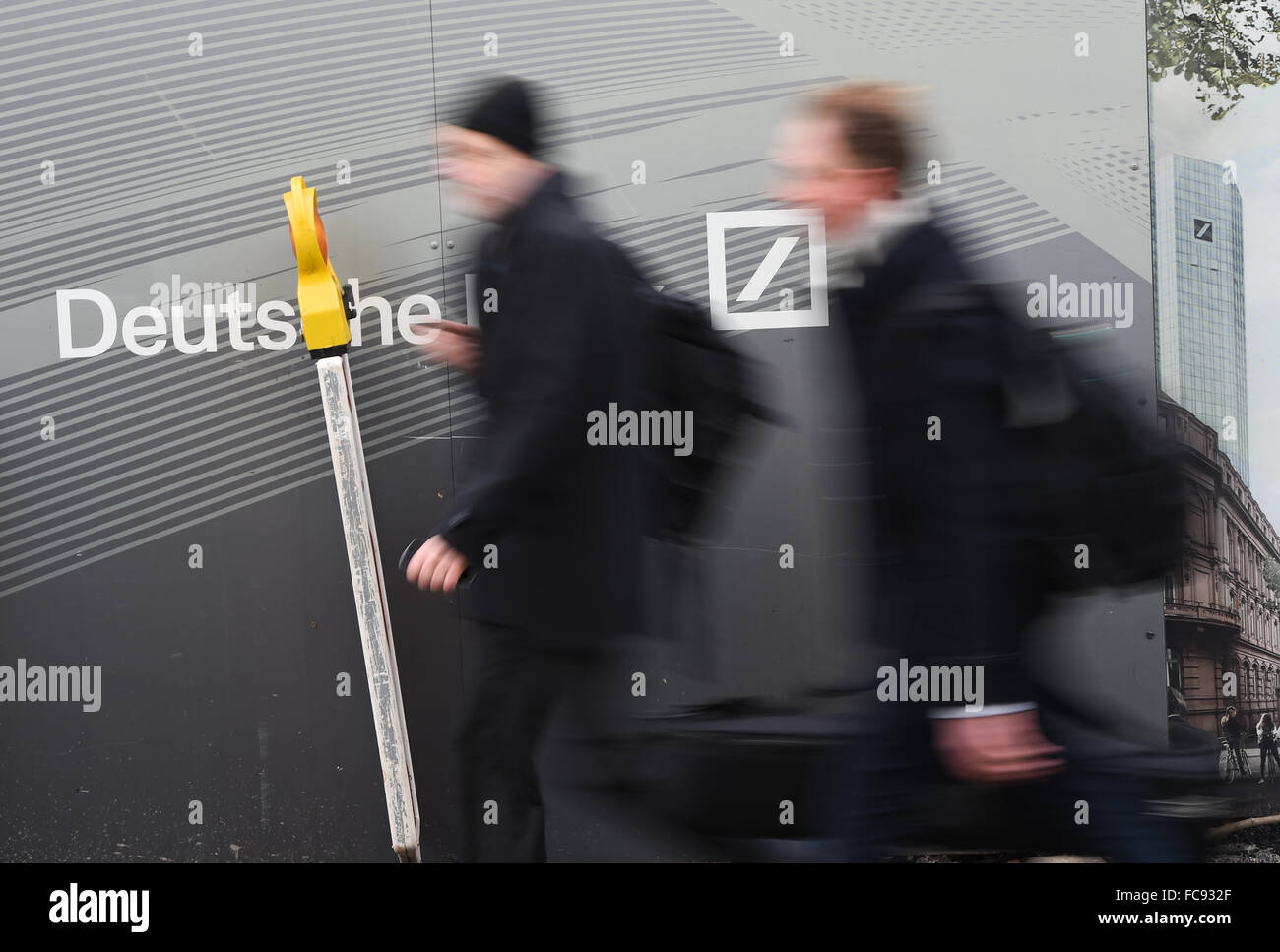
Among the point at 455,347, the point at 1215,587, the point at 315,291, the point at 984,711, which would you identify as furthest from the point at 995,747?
the point at 315,291

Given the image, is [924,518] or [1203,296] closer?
[924,518]

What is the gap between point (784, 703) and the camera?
8.09 ft

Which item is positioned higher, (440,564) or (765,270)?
(765,270)

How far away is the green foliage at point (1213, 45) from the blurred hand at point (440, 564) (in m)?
2.11

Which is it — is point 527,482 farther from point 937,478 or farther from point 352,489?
point 937,478

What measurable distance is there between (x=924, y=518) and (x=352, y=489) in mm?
1410

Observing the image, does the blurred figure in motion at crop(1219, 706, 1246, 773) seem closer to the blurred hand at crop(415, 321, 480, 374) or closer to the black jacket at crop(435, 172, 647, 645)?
the black jacket at crop(435, 172, 647, 645)

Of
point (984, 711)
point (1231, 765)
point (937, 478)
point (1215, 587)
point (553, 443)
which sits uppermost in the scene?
point (553, 443)

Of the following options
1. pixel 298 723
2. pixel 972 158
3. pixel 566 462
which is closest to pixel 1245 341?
pixel 972 158

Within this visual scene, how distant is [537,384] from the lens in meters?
2.40

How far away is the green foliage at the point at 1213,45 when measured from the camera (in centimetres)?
244

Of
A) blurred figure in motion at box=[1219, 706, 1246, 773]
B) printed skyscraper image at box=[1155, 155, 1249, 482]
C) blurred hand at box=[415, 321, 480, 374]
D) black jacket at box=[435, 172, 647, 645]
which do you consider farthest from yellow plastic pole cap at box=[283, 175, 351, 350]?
blurred figure in motion at box=[1219, 706, 1246, 773]

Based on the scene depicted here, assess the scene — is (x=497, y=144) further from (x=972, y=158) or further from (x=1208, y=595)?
(x=1208, y=595)

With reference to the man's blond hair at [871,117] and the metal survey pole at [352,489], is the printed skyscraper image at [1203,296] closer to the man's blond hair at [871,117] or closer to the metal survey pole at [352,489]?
the man's blond hair at [871,117]
